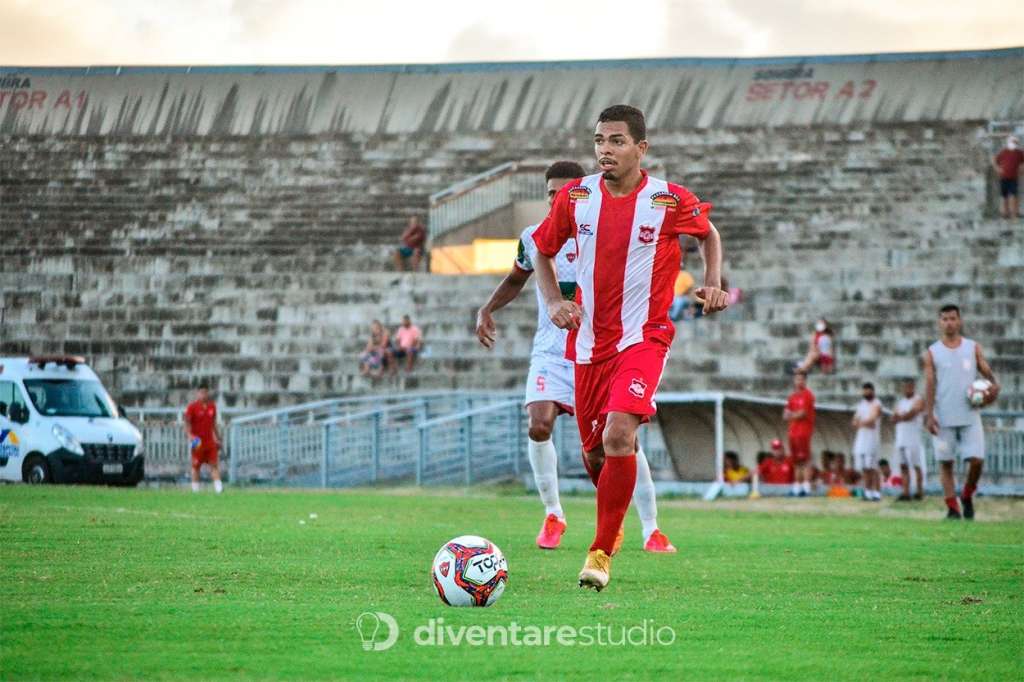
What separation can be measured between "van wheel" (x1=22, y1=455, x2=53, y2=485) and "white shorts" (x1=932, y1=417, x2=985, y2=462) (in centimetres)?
1286

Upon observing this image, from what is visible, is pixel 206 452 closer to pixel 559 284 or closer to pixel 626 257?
pixel 559 284

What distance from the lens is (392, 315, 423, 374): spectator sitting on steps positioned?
96.6 feet

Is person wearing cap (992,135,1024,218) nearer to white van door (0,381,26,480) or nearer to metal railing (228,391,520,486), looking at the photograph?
metal railing (228,391,520,486)

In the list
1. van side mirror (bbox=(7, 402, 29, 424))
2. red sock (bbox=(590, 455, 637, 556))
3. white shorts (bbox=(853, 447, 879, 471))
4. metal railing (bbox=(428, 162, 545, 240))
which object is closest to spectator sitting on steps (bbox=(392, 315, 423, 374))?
metal railing (bbox=(428, 162, 545, 240))

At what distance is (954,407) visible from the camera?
675 inches

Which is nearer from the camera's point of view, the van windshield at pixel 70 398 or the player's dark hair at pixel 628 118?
the player's dark hair at pixel 628 118

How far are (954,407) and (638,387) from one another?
971cm

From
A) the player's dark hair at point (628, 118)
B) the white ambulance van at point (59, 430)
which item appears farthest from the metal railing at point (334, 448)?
the player's dark hair at point (628, 118)

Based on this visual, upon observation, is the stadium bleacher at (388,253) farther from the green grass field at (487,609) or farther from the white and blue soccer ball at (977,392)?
the green grass field at (487,609)

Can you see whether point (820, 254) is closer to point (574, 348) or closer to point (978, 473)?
point (978, 473)

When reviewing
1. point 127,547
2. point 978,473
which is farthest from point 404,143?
point 127,547

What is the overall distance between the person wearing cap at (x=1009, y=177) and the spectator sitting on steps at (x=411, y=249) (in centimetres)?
1164

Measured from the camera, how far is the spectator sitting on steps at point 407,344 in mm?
29453

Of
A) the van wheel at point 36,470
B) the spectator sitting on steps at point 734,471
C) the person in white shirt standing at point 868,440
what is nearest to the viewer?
the person in white shirt standing at point 868,440
